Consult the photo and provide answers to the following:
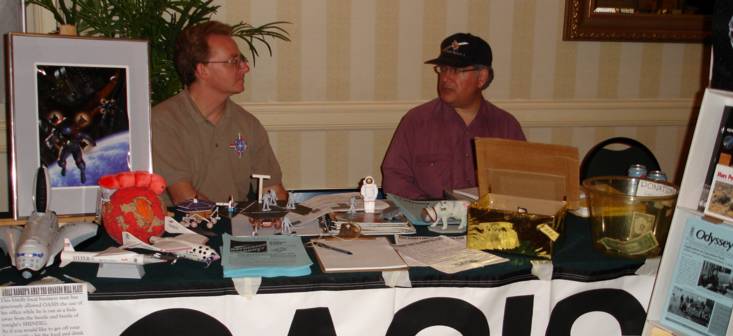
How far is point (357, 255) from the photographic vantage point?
199cm

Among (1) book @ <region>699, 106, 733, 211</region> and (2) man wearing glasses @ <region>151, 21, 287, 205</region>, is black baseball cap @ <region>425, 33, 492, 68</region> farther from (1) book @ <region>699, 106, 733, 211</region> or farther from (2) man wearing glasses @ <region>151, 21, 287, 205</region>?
(1) book @ <region>699, 106, 733, 211</region>

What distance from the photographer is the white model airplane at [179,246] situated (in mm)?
1908

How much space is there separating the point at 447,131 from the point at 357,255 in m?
1.40

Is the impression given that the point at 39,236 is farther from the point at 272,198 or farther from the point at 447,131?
the point at 447,131

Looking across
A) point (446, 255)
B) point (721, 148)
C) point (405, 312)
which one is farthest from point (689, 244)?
point (405, 312)

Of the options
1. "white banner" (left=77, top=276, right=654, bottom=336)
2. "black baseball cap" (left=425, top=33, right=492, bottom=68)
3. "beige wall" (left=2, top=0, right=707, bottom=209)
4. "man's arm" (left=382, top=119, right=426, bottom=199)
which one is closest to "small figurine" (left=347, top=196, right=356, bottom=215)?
"white banner" (left=77, top=276, right=654, bottom=336)

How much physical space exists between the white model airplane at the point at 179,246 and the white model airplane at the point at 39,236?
5.1 inches

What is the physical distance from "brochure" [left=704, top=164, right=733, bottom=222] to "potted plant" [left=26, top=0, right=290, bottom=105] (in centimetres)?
218

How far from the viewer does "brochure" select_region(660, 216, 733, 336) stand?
1859 millimetres

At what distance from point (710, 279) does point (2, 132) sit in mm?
3032

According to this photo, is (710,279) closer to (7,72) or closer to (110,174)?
(110,174)

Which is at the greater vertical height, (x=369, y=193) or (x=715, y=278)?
(x=369, y=193)

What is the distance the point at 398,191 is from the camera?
10.5ft

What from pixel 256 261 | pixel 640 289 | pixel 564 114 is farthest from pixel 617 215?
pixel 564 114
